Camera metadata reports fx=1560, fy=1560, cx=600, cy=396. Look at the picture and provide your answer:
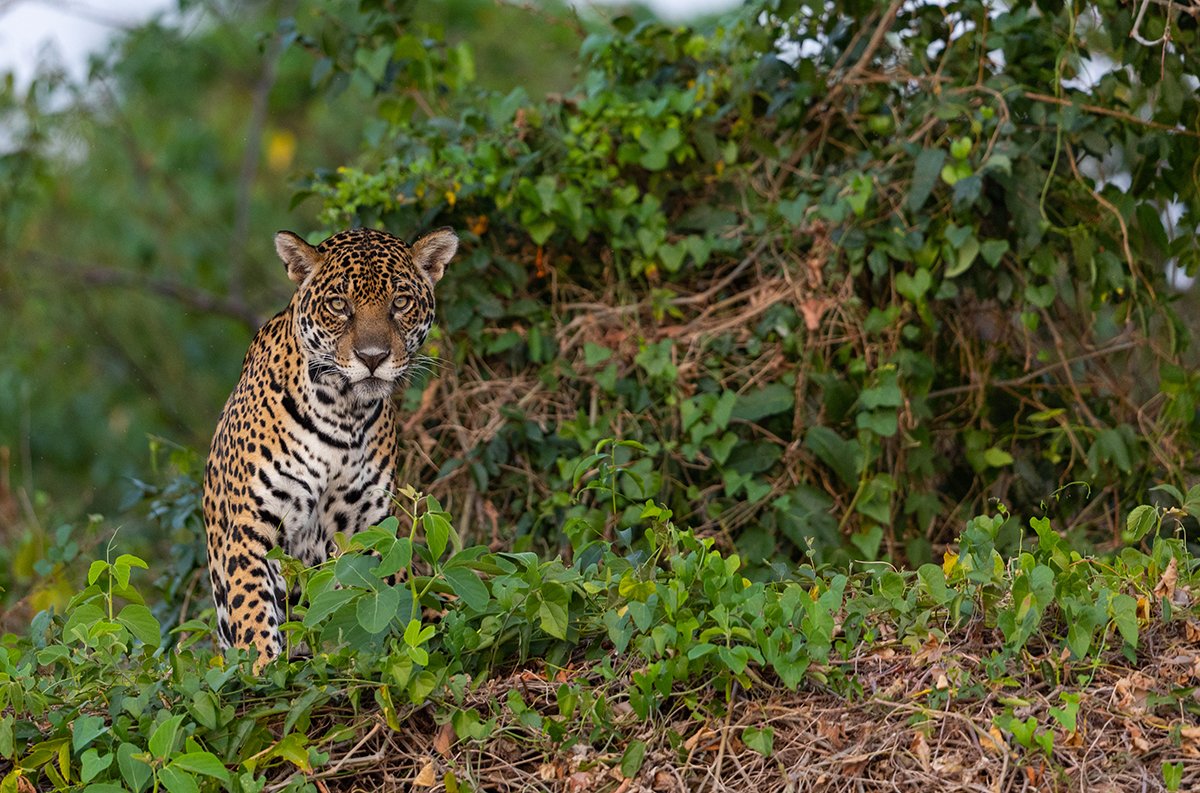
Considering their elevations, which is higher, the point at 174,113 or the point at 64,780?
the point at 64,780

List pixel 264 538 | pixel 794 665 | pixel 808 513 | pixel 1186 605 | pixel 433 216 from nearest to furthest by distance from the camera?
pixel 794 665
pixel 1186 605
pixel 264 538
pixel 808 513
pixel 433 216

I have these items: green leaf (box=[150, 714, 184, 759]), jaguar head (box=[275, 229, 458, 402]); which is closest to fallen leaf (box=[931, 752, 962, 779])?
green leaf (box=[150, 714, 184, 759])

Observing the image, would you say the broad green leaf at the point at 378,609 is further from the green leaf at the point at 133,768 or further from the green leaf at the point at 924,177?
the green leaf at the point at 924,177

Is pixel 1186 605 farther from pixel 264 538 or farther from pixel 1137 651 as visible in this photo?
pixel 264 538

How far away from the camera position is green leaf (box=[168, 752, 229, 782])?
404cm

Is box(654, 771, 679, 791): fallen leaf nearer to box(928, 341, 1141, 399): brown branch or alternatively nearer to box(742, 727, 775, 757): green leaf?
box(742, 727, 775, 757): green leaf

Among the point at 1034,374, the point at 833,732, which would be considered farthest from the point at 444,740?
the point at 1034,374

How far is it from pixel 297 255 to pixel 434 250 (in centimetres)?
50

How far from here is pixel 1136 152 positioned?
22.3 feet

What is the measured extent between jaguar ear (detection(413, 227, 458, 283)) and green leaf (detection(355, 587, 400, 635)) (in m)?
1.81

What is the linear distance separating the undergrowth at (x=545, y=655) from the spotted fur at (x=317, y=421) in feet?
2.91

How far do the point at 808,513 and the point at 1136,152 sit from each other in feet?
7.00

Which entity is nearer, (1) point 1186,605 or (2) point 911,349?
(1) point 1186,605

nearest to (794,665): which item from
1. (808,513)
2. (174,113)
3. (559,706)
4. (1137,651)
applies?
(559,706)
